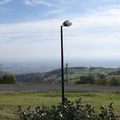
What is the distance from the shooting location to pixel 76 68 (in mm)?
87688

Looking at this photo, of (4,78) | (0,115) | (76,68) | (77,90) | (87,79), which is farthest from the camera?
(76,68)

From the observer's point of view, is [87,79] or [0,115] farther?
[87,79]

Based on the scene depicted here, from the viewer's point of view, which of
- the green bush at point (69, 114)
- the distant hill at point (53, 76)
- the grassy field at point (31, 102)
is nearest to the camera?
the green bush at point (69, 114)

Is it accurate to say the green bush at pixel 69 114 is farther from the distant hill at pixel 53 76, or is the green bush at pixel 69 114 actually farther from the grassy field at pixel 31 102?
the distant hill at pixel 53 76

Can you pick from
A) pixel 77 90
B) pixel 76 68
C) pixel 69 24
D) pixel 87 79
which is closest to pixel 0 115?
pixel 69 24

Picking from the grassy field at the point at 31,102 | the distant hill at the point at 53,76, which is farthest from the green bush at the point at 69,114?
the distant hill at the point at 53,76

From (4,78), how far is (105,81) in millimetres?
10189

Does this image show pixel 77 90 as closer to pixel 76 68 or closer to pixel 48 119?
pixel 48 119

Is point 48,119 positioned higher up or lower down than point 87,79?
lower down

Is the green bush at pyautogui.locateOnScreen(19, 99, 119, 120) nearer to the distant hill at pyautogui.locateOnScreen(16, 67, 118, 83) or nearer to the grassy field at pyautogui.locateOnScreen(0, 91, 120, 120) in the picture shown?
the grassy field at pyautogui.locateOnScreen(0, 91, 120, 120)

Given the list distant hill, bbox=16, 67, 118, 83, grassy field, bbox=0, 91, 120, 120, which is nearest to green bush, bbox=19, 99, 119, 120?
grassy field, bbox=0, 91, 120, 120

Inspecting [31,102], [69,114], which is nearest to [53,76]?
[31,102]

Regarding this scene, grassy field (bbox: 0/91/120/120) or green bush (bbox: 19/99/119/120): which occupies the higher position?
grassy field (bbox: 0/91/120/120)

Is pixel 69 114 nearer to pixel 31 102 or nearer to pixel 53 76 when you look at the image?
pixel 31 102
